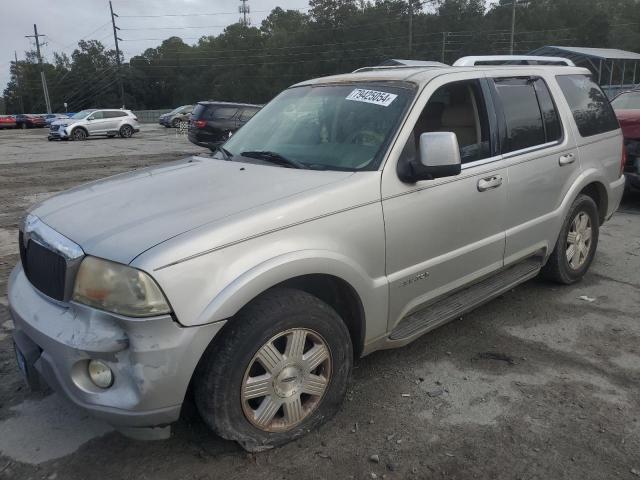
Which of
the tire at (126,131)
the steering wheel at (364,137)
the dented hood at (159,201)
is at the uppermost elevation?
→ the steering wheel at (364,137)

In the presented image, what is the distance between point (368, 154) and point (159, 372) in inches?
64.3

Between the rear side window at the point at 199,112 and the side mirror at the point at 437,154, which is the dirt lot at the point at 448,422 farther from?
the rear side window at the point at 199,112

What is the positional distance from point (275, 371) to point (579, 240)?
3370 mm

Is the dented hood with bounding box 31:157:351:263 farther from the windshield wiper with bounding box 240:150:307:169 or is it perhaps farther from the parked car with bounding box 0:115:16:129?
the parked car with bounding box 0:115:16:129

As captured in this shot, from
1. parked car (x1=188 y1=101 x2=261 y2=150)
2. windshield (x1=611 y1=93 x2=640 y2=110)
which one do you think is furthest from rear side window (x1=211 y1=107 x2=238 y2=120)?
windshield (x1=611 y1=93 x2=640 y2=110)

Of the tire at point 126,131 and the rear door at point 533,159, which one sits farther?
the tire at point 126,131

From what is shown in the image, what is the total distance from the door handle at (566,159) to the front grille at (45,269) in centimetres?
359

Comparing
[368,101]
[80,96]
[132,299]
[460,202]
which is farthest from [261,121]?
[80,96]

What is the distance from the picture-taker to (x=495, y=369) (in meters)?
3.46

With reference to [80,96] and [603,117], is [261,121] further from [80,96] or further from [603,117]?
[80,96]

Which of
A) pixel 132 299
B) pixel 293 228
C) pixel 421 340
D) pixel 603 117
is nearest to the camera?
pixel 132 299

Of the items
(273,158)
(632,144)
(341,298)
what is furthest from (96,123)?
(341,298)

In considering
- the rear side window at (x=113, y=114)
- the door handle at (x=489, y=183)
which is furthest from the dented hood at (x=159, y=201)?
the rear side window at (x=113, y=114)

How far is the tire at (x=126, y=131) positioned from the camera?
2939 centimetres
